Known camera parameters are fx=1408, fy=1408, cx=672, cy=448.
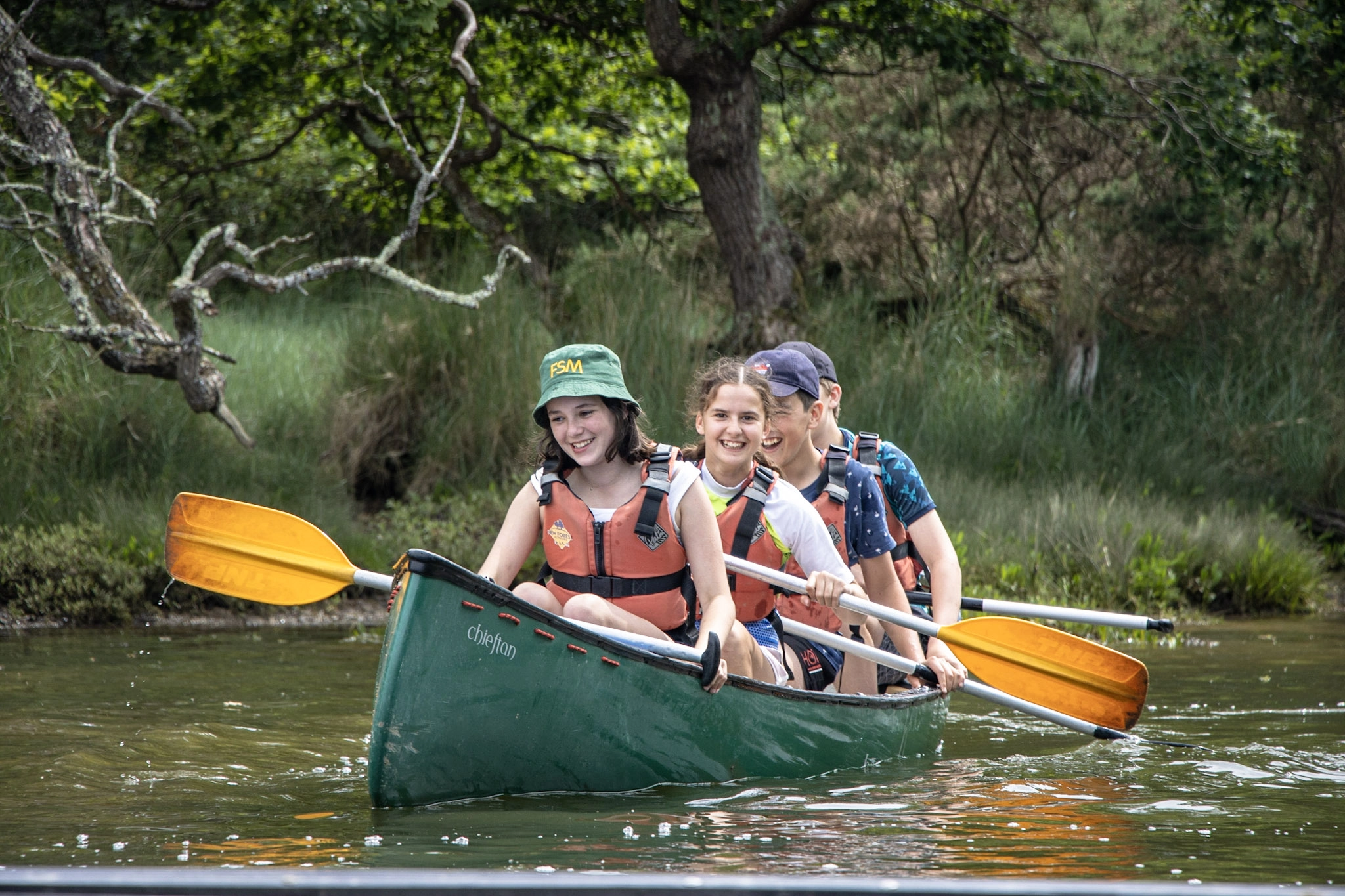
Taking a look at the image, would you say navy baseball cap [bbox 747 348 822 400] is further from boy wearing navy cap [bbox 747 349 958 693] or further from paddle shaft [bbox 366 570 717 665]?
paddle shaft [bbox 366 570 717 665]

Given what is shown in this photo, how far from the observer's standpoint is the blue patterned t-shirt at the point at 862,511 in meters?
4.79

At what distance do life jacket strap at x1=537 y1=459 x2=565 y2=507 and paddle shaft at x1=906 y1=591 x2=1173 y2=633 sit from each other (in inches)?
62.3

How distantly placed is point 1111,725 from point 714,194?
588cm

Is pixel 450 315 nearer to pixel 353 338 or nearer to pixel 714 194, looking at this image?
pixel 353 338

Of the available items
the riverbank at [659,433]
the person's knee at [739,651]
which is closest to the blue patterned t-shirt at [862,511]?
the person's knee at [739,651]

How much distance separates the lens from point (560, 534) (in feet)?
13.5

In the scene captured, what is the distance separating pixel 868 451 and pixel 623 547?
1.26 meters

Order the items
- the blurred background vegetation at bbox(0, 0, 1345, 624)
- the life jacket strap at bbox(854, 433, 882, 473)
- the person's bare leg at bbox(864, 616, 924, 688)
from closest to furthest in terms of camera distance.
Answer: the life jacket strap at bbox(854, 433, 882, 473) → the person's bare leg at bbox(864, 616, 924, 688) → the blurred background vegetation at bbox(0, 0, 1345, 624)

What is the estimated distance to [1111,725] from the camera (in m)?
5.06

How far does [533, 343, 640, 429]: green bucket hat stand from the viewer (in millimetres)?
3967

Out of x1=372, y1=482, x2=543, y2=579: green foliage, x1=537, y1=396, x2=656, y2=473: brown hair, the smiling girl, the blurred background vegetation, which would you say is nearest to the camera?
x1=537, y1=396, x2=656, y2=473: brown hair

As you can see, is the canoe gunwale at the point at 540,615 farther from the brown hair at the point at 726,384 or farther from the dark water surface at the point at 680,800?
the brown hair at the point at 726,384

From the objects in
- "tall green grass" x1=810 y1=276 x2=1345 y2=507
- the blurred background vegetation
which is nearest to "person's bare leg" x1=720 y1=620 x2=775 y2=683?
the blurred background vegetation

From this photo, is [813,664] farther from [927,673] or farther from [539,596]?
[539,596]
